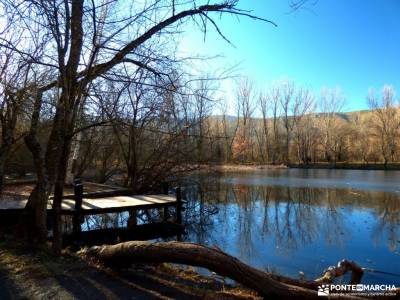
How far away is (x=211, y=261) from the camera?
4.55 m

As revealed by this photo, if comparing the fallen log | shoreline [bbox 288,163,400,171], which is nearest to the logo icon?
the fallen log

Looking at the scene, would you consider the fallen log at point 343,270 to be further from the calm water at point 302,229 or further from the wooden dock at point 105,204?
the wooden dock at point 105,204

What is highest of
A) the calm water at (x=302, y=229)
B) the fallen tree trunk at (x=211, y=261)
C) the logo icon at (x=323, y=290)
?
the fallen tree trunk at (x=211, y=261)

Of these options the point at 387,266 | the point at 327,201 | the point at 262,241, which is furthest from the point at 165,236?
the point at 327,201

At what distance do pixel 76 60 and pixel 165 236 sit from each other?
7.51 m

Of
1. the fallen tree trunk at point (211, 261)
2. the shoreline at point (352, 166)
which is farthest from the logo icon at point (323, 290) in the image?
the shoreline at point (352, 166)

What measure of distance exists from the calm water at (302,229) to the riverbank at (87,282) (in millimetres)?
3731

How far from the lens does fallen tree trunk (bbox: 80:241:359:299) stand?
4.34 m

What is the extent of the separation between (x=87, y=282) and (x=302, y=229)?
930cm

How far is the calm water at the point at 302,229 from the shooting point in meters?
9.14

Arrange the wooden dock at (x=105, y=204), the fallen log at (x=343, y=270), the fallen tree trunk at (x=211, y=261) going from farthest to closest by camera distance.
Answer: the wooden dock at (x=105, y=204) < the fallen log at (x=343, y=270) < the fallen tree trunk at (x=211, y=261)

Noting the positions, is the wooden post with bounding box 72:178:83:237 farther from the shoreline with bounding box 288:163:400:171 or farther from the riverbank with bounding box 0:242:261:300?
the shoreline with bounding box 288:163:400:171

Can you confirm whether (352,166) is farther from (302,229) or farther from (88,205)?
(88,205)

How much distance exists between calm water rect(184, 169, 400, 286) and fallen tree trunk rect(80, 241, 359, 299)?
12.8 feet
